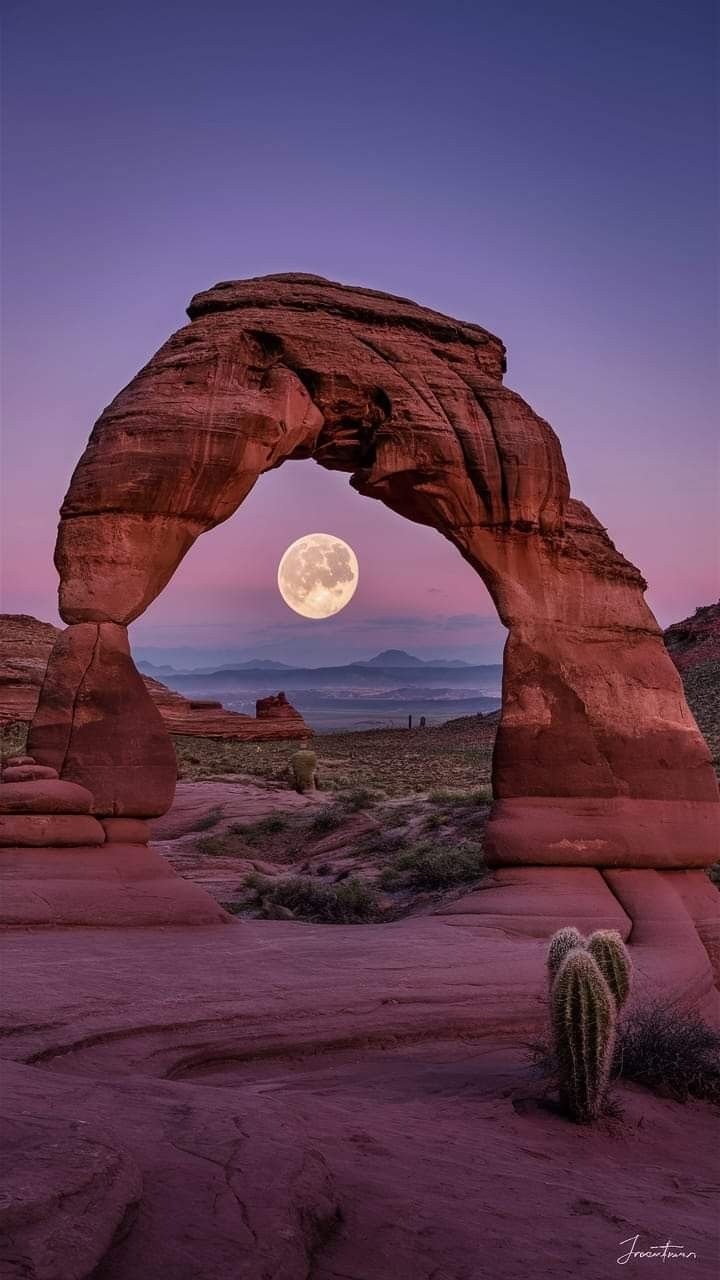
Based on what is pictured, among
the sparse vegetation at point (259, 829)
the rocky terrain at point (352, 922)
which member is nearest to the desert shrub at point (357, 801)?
the sparse vegetation at point (259, 829)

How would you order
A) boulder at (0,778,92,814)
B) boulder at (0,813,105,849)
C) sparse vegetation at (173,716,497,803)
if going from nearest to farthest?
boulder at (0,813,105,849), boulder at (0,778,92,814), sparse vegetation at (173,716,497,803)

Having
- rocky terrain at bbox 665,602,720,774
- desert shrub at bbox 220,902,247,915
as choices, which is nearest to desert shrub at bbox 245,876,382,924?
desert shrub at bbox 220,902,247,915

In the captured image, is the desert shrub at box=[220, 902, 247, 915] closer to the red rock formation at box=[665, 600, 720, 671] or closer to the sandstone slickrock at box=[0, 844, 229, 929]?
the sandstone slickrock at box=[0, 844, 229, 929]

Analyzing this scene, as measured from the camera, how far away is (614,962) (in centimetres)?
616

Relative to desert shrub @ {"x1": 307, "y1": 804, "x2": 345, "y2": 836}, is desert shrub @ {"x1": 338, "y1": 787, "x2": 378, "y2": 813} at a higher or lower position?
higher

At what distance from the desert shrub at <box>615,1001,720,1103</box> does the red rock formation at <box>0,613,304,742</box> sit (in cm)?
3156

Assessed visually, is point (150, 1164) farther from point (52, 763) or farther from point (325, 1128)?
point (52, 763)

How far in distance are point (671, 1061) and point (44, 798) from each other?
6.12 metres

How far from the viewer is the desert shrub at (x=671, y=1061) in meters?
6.12

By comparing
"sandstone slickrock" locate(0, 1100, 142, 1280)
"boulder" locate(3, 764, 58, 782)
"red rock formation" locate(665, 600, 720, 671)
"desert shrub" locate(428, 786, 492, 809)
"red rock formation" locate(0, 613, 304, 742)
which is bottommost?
"sandstone slickrock" locate(0, 1100, 142, 1280)

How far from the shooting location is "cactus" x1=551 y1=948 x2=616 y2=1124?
200 inches

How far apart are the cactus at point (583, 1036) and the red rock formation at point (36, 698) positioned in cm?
3225

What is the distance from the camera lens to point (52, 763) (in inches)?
398

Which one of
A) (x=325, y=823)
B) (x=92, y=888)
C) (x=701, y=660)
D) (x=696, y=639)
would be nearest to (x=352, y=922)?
(x=92, y=888)
